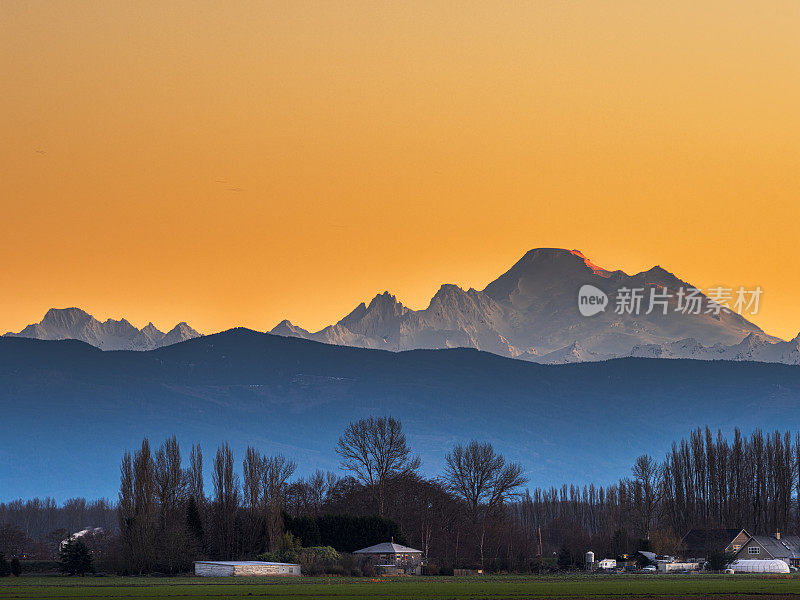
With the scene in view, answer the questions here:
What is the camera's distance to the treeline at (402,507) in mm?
103250

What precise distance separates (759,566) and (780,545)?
19683 mm

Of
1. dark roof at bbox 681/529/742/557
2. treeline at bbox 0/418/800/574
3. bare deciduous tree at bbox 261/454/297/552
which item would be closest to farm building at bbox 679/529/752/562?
dark roof at bbox 681/529/742/557

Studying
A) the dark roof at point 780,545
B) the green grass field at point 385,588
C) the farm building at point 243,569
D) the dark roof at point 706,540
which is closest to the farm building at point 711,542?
the dark roof at point 706,540

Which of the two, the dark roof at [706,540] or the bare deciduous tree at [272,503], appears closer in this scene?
the bare deciduous tree at [272,503]

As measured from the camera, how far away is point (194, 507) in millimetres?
103938

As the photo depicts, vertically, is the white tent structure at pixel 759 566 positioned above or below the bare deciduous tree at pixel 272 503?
below

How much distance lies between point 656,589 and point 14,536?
90.4 meters

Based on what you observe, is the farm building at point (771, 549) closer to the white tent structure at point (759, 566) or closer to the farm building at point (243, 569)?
the white tent structure at point (759, 566)

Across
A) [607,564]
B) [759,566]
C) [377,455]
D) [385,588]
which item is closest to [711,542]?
[759,566]

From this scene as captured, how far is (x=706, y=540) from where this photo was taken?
126 meters

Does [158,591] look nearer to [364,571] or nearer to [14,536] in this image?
[364,571]

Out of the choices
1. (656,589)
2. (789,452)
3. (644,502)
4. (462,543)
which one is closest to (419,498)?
(462,543)

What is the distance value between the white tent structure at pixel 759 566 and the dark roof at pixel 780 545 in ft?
41.8

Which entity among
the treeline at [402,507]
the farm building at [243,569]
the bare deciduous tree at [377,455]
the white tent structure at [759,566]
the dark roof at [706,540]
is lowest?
the white tent structure at [759,566]
